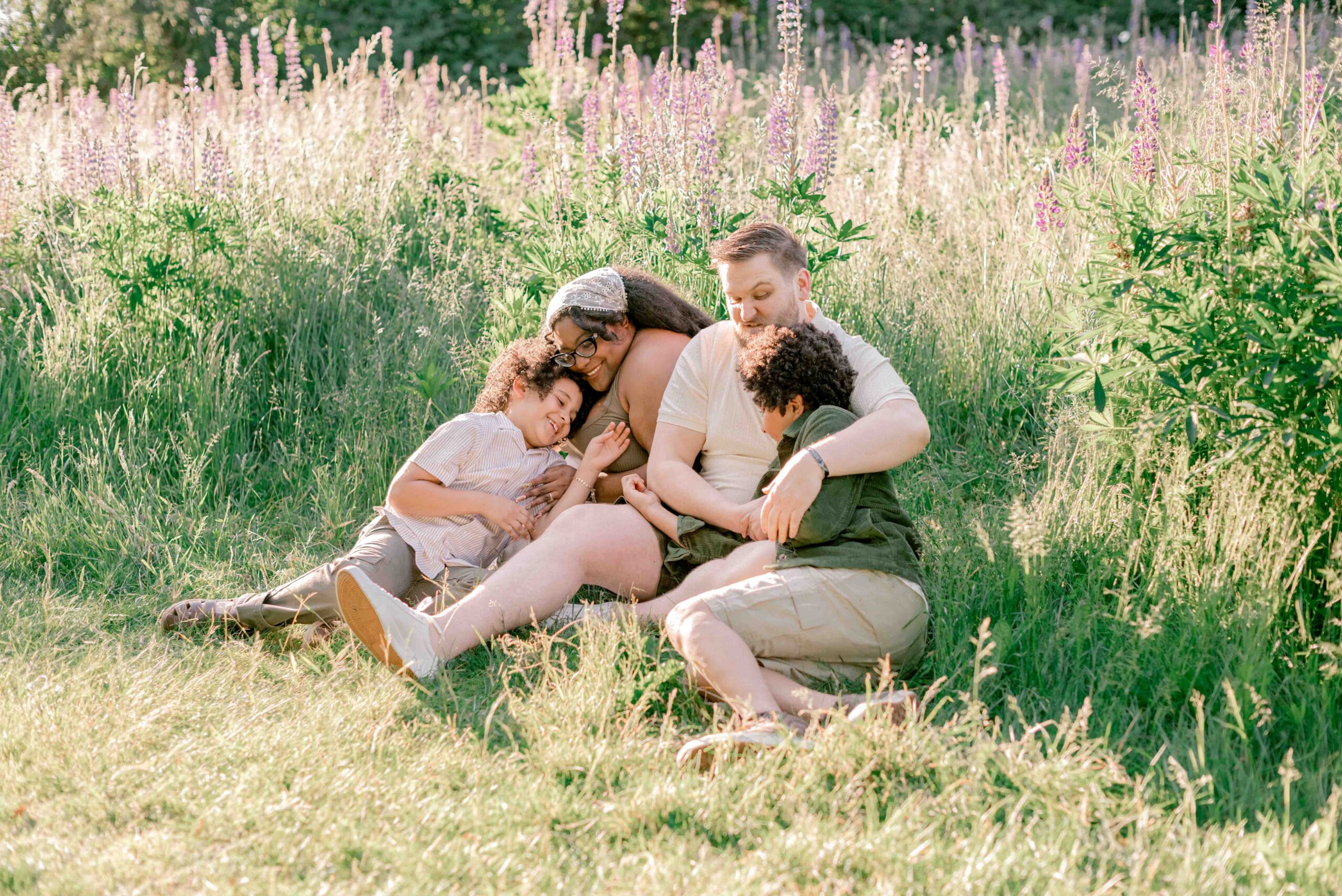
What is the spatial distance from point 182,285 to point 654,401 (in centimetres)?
263

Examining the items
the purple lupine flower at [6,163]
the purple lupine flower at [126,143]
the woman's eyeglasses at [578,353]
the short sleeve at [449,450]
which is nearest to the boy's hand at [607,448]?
the woman's eyeglasses at [578,353]

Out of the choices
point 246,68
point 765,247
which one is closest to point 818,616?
point 765,247

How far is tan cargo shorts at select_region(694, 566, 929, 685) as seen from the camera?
2.94m

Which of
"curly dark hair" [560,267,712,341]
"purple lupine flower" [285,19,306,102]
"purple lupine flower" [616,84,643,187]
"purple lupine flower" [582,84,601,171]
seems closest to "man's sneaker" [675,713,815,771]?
"curly dark hair" [560,267,712,341]

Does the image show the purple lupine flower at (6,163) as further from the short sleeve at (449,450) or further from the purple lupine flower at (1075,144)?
the purple lupine flower at (1075,144)

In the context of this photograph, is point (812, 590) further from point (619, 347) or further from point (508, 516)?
point (619, 347)

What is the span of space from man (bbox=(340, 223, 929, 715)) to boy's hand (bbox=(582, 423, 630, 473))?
0.80 feet

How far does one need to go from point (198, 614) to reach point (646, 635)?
144 centimetres

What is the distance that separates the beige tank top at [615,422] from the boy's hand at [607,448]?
4cm

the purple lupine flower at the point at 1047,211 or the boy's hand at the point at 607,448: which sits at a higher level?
the purple lupine flower at the point at 1047,211

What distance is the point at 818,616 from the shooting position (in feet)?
9.68

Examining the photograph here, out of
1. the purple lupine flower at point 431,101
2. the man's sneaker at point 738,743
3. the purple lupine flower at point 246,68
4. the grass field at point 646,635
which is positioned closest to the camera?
the grass field at point 646,635

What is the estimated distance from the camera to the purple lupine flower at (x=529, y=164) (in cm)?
632

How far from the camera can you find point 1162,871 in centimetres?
222
